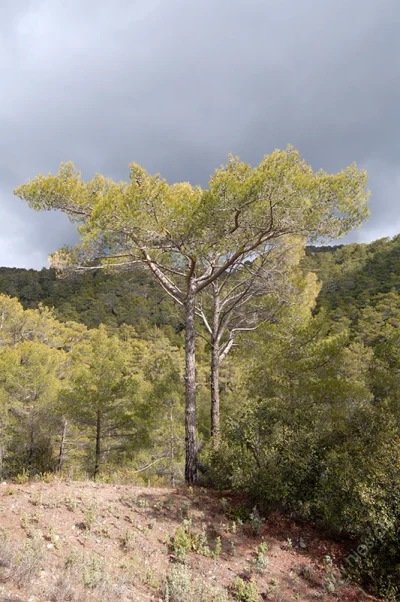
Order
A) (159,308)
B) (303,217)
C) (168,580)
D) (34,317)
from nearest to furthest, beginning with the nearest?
(168,580)
(303,217)
(34,317)
(159,308)

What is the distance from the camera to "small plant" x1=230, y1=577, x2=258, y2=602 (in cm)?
442

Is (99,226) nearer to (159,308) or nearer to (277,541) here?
(277,541)

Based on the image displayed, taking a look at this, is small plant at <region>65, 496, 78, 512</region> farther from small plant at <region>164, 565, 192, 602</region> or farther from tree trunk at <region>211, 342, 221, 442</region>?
tree trunk at <region>211, 342, 221, 442</region>

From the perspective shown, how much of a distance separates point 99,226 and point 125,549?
6.25 m

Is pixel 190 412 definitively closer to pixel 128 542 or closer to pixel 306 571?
pixel 128 542

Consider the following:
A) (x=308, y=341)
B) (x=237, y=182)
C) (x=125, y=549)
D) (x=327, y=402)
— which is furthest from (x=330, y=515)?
(x=237, y=182)

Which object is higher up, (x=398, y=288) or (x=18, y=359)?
(x=398, y=288)

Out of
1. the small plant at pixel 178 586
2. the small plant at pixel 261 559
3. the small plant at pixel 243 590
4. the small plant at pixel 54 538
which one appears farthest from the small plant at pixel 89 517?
the small plant at pixel 261 559

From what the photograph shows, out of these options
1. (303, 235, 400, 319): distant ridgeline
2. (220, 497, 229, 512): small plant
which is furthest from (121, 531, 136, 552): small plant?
(303, 235, 400, 319): distant ridgeline

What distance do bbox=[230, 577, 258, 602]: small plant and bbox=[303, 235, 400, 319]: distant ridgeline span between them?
35309 mm

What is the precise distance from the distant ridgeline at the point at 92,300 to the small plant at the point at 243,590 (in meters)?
39.6

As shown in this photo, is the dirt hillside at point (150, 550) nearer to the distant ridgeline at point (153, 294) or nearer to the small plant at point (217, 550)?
the small plant at point (217, 550)

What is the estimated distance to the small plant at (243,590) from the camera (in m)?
4.42

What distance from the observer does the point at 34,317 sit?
23734 mm
